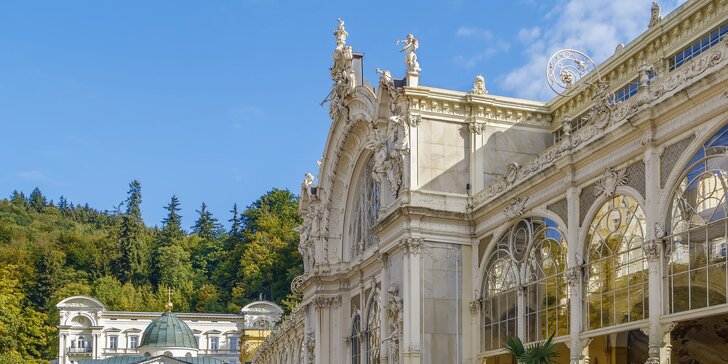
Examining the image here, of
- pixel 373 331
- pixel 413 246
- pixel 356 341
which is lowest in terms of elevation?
pixel 356 341

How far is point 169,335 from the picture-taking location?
123125mm

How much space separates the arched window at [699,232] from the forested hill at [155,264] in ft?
336

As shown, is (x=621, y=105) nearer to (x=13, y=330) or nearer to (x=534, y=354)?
(x=534, y=354)

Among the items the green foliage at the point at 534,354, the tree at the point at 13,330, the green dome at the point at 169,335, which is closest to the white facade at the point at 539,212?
the green foliage at the point at 534,354

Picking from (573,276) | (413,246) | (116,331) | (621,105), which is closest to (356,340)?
(413,246)

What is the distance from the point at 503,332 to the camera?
39.7m

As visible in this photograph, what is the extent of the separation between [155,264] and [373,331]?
128 metres

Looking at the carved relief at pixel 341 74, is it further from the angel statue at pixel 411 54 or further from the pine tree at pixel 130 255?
the pine tree at pixel 130 255

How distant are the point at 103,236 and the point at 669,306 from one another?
158919mm

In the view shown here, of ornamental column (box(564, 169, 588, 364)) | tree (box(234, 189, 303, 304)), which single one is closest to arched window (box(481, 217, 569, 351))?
ornamental column (box(564, 169, 588, 364))

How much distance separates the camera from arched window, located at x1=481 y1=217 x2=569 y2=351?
35.9 meters

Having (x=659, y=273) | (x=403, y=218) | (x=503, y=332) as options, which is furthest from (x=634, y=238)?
(x=403, y=218)

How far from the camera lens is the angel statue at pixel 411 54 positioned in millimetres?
43969

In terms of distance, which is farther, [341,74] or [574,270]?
[341,74]
